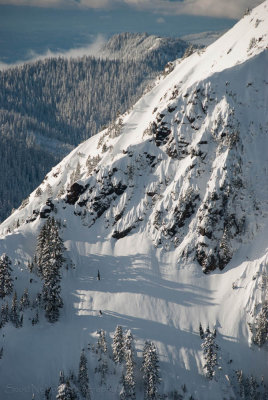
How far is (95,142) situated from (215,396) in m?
97.3

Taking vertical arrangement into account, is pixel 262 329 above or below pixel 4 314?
above

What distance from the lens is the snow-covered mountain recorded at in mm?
62344

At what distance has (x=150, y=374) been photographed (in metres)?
57.8

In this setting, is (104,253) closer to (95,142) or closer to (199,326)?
(199,326)

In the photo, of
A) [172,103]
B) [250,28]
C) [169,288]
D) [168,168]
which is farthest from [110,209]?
[250,28]

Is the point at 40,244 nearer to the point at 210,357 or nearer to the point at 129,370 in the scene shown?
the point at 129,370

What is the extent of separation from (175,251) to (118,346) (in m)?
26.8

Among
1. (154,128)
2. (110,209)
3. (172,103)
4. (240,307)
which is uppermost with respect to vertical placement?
(172,103)

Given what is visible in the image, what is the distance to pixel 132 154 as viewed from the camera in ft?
301

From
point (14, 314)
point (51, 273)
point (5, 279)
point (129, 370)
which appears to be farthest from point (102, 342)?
point (5, 279)

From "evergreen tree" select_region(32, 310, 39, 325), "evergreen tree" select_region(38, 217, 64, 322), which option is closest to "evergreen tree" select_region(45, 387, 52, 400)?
"evergreen tree" select_region(32, 310, 39, 325)

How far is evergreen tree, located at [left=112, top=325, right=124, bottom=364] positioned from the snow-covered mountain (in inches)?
86.9

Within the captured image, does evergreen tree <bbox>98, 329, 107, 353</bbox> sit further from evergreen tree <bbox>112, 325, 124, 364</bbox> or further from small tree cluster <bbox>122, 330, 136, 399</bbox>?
small tree cluster <bbox>122, 330, 136, 399</bbox>

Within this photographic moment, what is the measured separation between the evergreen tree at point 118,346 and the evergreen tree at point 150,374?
4983 mm
